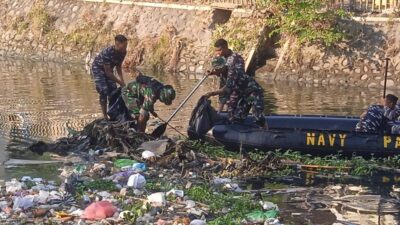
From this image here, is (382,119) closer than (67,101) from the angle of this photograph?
Yes

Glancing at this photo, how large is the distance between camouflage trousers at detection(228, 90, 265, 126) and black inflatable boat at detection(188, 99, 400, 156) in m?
0.14

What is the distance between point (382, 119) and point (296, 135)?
1.39 m

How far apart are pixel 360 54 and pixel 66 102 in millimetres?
9224

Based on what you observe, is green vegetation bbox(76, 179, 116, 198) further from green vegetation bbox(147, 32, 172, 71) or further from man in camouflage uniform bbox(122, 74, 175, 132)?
green vegetation bbox(147, 32, 172, 71)

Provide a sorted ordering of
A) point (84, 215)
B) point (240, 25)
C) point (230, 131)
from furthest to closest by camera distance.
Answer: point (240, 25) → point (230, 131) → point (84, 215)

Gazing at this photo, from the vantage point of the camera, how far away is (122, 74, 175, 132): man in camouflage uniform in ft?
48.8

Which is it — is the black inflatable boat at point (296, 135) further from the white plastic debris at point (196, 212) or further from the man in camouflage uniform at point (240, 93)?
the white plastic debris at point (196, 212)

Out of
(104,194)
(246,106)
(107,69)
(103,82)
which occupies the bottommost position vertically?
(104,194)

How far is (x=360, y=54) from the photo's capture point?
26.9m

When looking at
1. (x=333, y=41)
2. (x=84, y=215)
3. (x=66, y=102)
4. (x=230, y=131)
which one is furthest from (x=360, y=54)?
(x=84, y=215)

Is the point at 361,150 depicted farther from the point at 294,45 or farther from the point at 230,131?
the point at 294,45

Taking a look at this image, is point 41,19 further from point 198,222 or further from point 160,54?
point 198,222

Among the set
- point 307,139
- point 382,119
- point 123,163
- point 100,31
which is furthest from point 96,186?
point 100,31

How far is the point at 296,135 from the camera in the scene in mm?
14219
